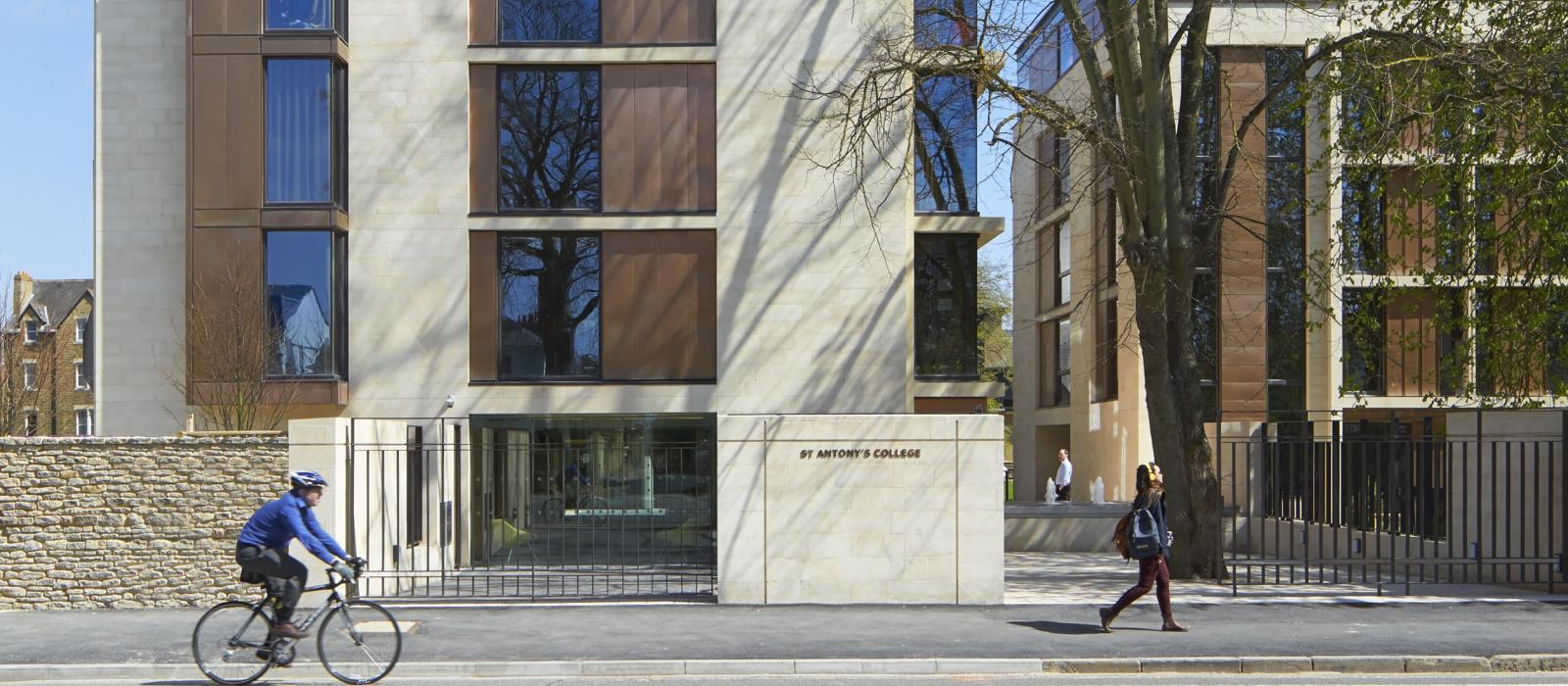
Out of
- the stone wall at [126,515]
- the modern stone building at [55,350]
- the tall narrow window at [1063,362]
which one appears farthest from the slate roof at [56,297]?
the stone wall at [126,515]

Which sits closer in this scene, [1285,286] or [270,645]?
[270,645]

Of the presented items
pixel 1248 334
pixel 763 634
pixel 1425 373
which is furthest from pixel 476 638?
pixel 1425 373

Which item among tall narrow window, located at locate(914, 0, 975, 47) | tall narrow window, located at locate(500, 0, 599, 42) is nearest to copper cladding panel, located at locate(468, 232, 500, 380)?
tall narrow window, located at locate(500, 0, 599, 42)

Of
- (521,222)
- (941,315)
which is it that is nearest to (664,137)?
(521,222)

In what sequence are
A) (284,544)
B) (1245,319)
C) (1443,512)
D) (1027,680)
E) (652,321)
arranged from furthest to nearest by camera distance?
(1245,319) < (652,321) < (1443,512) < (1027,680) < (284,544)

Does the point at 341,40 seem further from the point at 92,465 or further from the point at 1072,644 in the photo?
the point at 1072,644

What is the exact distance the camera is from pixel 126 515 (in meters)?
17.7

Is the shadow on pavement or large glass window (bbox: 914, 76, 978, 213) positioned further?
large glass window (bbox: 914, 76, 978, 213)

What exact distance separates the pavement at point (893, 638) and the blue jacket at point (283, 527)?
4.37 ft

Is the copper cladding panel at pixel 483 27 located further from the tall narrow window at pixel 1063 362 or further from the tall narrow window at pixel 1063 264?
the tall narrow window at pixel 1063 362

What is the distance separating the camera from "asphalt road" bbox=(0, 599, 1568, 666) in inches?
534

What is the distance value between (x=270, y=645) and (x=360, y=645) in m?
0.72

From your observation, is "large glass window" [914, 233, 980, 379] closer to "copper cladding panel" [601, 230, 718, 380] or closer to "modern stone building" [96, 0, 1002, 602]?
"modern stone building" [96, 0, 1002, 602]

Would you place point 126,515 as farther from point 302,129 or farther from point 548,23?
point 548,23
